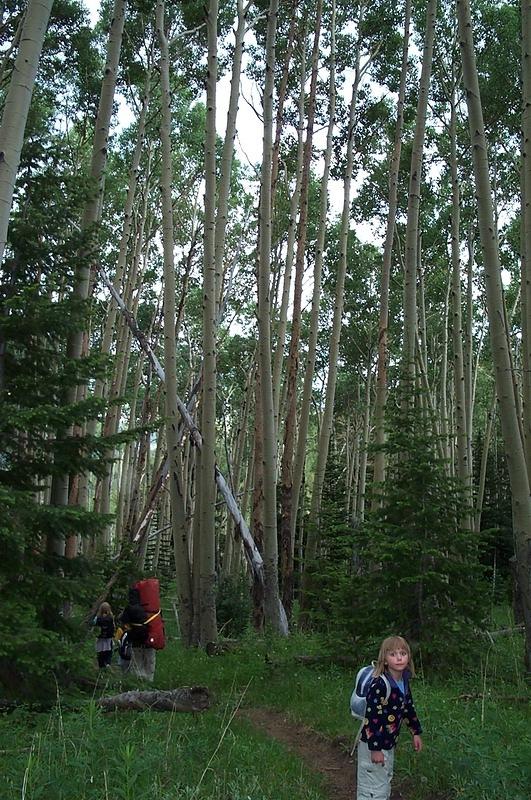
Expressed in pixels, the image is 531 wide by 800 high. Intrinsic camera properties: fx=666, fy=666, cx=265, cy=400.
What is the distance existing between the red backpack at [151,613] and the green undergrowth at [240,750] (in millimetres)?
1064

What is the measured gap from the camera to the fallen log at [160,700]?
563 cm

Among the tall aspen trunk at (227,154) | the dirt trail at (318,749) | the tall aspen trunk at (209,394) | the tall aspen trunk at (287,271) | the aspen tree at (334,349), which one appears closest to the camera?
the dirt trail at (318,749)

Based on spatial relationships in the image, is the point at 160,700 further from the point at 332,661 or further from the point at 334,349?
the point at 334,349

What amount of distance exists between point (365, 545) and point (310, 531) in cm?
446

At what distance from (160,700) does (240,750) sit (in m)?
1.40

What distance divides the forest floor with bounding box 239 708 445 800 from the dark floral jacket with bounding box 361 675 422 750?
785 mm

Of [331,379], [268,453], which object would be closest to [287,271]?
[331,379]

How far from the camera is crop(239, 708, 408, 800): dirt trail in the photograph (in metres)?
4.71

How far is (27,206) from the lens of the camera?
609cm

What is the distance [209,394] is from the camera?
33.7 ft

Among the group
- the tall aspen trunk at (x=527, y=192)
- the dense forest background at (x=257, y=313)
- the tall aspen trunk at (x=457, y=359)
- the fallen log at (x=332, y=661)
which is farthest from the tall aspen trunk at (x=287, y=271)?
the tall aspen trunk at (x=527, y=192)

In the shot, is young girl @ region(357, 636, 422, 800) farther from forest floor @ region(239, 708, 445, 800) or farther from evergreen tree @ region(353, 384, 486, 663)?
evergreen tree @ region(353, 384, 486, 663)

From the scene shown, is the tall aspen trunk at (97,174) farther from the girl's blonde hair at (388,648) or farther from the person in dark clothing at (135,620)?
the girl's blonde hair at (388,648)

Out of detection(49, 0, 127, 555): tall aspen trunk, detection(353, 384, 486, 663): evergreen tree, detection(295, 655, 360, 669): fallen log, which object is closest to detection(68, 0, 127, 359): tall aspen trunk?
detection(49, 0, 127, 555): tall aspen trunk
